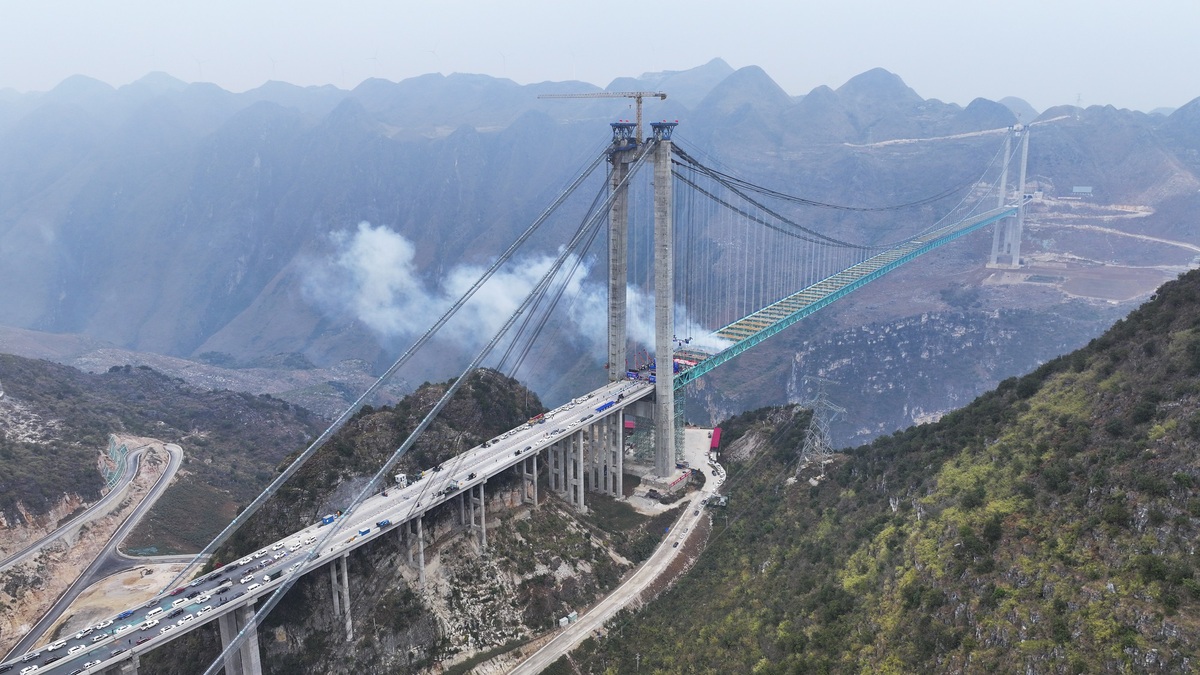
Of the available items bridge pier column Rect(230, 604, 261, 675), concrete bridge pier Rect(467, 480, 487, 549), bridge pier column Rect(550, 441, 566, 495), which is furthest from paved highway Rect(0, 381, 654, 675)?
bridge pier column Rect(550, 441, 566, 495)

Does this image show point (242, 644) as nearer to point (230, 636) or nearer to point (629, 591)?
point (230, 636)

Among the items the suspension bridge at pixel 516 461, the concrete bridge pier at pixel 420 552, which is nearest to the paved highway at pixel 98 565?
the suspension bridge at pixel 516 461

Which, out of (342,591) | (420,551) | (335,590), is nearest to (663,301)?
(420,551)

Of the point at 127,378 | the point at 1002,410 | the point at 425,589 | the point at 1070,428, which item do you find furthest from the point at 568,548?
the point at 127,378

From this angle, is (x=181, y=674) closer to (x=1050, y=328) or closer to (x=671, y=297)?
(x=671, y=297)

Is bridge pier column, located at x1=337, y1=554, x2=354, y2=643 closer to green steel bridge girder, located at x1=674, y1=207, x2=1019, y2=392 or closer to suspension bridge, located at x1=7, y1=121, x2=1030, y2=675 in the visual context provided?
suspension bridge, located at x1=7, y1=121, x2=1030, y2=675
